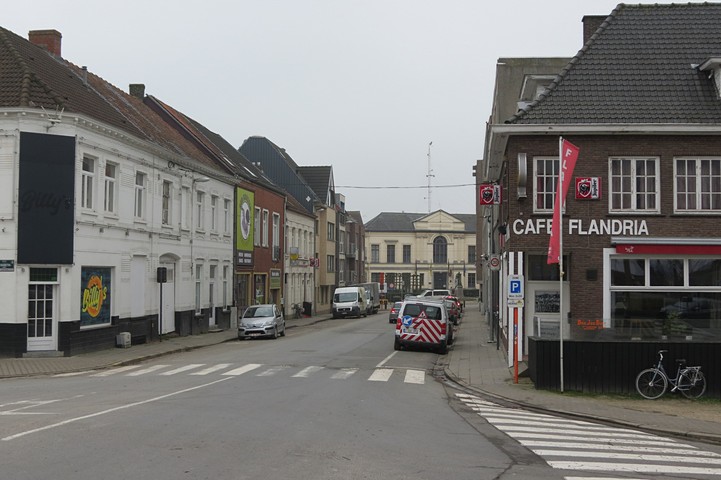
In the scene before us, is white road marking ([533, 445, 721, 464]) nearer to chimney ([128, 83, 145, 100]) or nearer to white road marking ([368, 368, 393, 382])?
white road marking ([368, 368, 393, 382])

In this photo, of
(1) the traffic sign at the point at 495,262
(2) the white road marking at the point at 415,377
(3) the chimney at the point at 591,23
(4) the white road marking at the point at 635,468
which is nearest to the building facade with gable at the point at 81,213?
(2) the white road marking at the point at 415,377

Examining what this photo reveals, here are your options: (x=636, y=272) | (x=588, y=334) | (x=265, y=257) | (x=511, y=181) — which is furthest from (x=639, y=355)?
(x=265, y=257)

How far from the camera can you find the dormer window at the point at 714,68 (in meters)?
20.6

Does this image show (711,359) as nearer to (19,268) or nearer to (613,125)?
(613,125)

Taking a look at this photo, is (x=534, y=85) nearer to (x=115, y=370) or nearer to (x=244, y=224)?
(x=115, y=370)

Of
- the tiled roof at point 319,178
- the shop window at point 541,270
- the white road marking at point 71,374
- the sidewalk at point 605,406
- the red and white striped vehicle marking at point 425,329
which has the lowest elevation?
the white road marking at point 71,374

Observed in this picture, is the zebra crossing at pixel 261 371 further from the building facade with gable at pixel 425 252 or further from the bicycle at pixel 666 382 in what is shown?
the building facade with gable at pixel 425 252

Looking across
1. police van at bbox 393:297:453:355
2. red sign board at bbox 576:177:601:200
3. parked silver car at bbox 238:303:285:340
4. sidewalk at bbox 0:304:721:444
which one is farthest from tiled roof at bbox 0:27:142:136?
red sign board at bbox 576:177:601:200

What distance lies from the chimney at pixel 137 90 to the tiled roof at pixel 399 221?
71045 mm

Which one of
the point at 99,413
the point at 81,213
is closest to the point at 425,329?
the point at 81,213

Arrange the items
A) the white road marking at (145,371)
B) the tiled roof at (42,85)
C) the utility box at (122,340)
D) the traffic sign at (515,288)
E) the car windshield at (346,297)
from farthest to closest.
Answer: the car windshield at (346,297), the utility box at (122,340), the tiled roof at (42,85), the white road marking at (145,371), the traffic sign at (515,288)

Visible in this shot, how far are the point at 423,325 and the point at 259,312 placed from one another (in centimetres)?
1033

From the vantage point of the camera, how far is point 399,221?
110875 mm

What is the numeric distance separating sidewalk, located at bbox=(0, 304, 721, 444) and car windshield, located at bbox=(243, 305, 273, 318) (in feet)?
13.6
